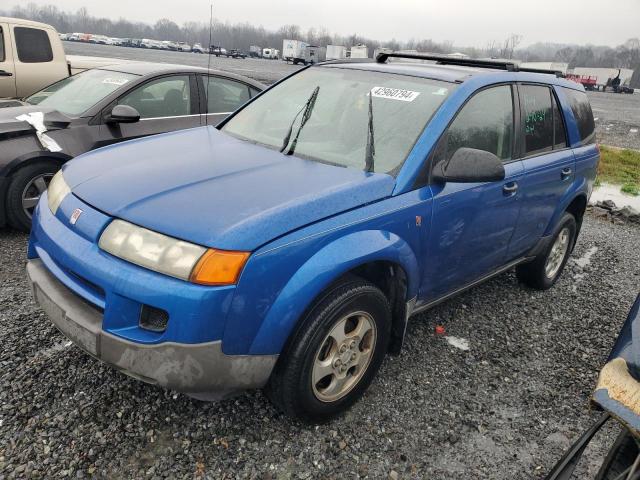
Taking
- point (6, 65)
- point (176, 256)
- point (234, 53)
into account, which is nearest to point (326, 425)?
point (176, 256)

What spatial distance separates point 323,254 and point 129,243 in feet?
2.67

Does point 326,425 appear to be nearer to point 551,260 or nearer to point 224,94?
point 551,260

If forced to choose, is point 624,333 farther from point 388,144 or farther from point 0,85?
point 0,85

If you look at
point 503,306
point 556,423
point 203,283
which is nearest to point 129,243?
point 203,283

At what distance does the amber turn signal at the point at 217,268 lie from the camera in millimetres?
1978

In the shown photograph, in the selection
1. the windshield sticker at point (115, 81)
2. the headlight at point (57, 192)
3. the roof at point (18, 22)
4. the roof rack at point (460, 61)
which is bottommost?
the headlight at point (57, 192)

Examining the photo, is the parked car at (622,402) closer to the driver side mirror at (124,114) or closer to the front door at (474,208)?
the front door at (474,208)

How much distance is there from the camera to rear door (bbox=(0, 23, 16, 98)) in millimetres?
7473

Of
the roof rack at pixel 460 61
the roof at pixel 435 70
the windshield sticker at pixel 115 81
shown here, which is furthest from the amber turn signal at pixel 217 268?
the windshield sticker at pixel 115 81

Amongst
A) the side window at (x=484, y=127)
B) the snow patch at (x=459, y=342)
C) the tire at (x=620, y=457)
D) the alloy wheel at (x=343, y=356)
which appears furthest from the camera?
the snow patch at (x=459, y=342)

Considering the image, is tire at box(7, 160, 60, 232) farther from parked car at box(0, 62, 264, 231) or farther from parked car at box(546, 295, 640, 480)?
parked car at box(546, 295, 640, 480)

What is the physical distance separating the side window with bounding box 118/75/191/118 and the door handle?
3689 mm

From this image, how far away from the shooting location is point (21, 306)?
11.5 ft

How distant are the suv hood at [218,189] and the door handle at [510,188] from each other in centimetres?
104
